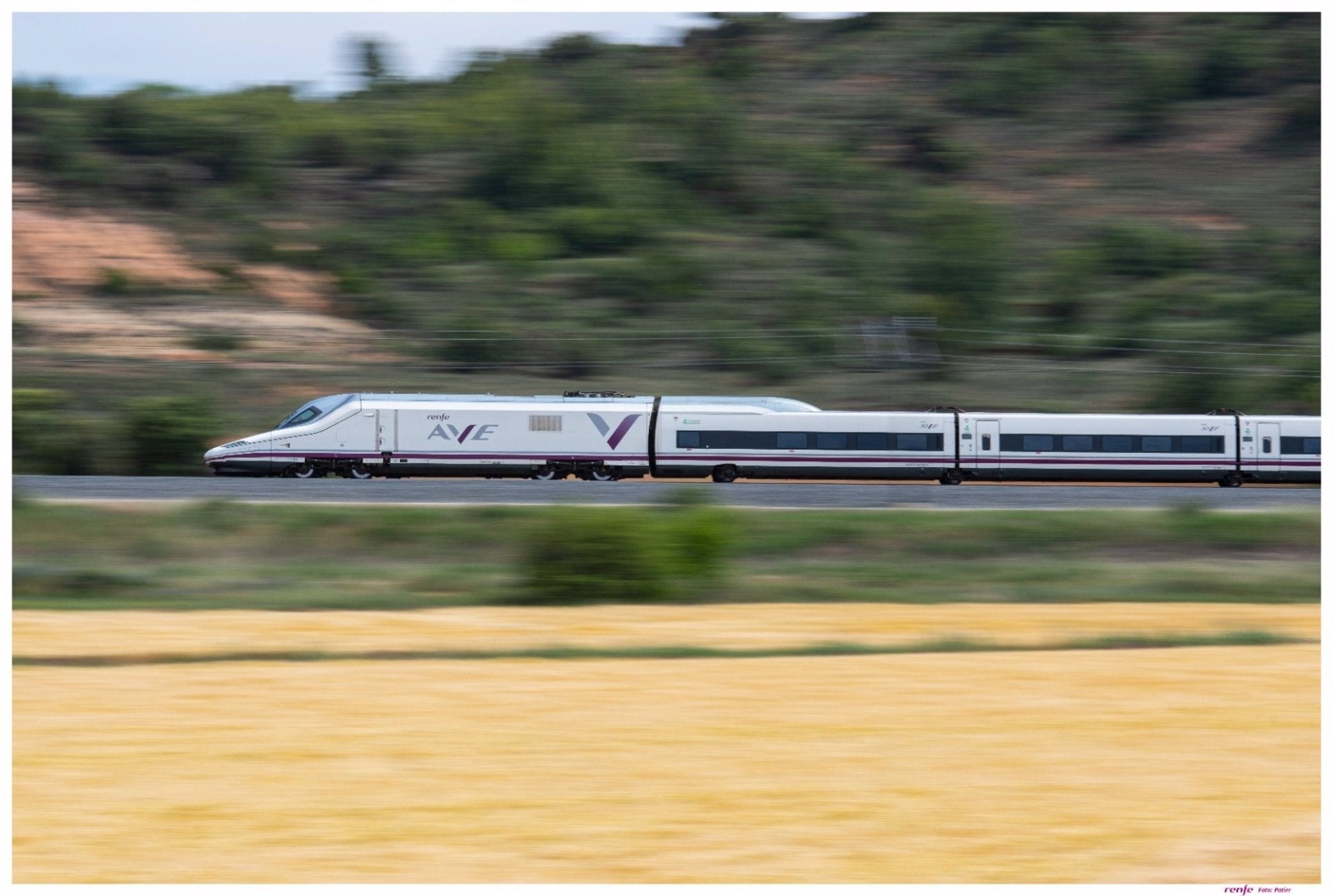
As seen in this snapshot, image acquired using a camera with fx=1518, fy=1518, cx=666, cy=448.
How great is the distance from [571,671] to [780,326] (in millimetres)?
39448

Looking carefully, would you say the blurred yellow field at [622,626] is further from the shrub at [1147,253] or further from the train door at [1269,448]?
the shrub at [1147,253]

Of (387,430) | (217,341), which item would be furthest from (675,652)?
(217,341)

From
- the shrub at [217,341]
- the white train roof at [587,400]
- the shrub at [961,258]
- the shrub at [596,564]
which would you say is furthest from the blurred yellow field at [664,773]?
the shrub at [961,258]

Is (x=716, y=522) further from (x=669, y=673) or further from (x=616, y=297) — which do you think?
(x=616, y=297)

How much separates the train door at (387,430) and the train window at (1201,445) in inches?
699

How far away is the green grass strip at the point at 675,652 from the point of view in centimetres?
1355

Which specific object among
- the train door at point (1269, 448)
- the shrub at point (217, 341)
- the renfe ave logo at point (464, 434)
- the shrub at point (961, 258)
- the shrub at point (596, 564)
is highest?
the shrub at point (961, 258)

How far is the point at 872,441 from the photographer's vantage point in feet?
112

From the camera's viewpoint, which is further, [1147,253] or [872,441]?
[1147,253]

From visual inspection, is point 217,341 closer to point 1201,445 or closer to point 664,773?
point 1201,445

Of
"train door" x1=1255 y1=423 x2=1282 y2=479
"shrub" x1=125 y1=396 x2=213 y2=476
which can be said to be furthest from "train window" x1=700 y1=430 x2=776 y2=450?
"shrub" x1=125 y1=396 x2=213 y2=476

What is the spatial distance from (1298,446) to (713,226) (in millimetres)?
30591

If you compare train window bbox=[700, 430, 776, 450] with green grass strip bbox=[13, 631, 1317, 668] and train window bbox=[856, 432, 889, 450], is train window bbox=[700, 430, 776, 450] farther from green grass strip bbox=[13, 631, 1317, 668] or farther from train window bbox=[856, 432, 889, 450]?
green grass strip bbox=[13, 631, 1317, 668]

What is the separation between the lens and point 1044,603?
1802 cm
